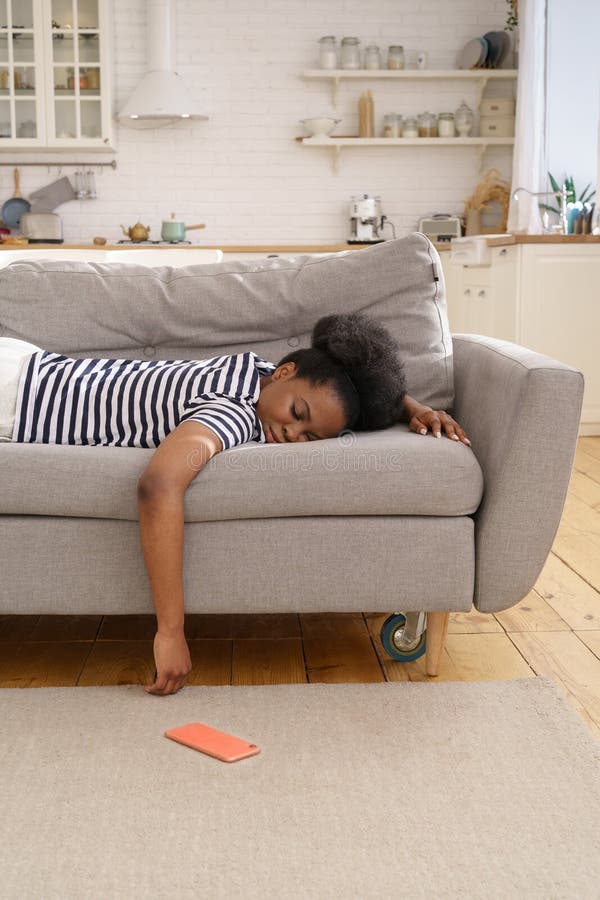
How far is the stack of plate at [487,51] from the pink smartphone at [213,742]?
5.35 meters

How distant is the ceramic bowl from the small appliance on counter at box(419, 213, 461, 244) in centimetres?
83

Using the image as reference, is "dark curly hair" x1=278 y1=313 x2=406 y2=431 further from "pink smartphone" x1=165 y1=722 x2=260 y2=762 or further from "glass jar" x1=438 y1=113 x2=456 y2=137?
"glass jar" x1=438 y1=113 x2=456 y2=137

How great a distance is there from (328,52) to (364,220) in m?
1.06

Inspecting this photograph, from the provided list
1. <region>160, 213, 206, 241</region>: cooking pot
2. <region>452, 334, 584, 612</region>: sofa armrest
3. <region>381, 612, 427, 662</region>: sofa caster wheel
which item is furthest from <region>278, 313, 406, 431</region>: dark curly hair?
<region>160, 213, 206, 241</region>: cooking pot

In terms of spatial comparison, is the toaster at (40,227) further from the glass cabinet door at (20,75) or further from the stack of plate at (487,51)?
the stack of plate at (487,51)

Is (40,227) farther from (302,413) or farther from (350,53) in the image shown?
(302,413)

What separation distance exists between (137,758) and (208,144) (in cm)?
524

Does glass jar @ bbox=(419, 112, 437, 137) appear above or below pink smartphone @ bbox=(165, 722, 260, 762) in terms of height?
above

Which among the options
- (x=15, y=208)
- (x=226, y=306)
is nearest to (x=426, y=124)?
(x=15, y=208)

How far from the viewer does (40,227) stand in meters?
5.89

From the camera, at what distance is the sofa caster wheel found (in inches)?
77.5

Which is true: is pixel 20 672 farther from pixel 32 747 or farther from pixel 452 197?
pixel 452 197

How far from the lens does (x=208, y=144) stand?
243 inches

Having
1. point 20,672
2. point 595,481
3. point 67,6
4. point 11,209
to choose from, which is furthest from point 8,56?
point 20,672
